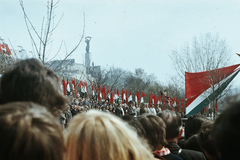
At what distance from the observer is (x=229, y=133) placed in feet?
3.54

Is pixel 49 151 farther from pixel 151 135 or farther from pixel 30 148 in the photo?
pixel 151 135

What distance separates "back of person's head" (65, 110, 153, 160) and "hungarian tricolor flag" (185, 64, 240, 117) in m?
13.1

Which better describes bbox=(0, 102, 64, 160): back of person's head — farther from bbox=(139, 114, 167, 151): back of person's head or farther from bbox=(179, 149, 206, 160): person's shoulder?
bbox=(179, 149, 206, 160): person's shoulder

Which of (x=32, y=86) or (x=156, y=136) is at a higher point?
(x=32, y=86)

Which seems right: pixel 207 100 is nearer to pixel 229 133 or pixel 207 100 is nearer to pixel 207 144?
pixel 207 144

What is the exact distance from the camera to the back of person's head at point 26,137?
942 millimetres

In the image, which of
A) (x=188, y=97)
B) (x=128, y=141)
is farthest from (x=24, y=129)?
(x=188, y=97)

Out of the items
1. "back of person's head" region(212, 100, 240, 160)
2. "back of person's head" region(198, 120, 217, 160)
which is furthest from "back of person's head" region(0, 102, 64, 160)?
"back of person's head" region(198, 120, 217, 160)

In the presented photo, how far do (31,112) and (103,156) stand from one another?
41 centimetres

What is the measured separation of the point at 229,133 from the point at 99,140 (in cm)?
61

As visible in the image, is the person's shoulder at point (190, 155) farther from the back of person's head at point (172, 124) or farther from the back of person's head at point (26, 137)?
the back of person's head at point (26, 137)

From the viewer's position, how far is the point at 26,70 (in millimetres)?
1716

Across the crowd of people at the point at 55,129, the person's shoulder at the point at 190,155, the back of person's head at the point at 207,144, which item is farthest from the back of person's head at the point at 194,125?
the crowd of people at the point at 55,129

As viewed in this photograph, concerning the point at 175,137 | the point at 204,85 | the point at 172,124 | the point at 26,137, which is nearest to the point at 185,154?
the point at 175,137
